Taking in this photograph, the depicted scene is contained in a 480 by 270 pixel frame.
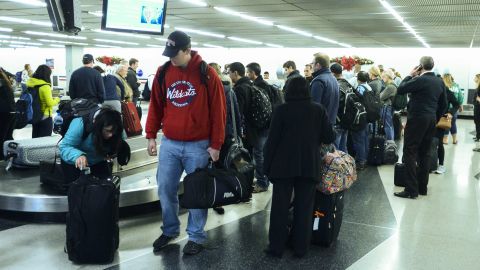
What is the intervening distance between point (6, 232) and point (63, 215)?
0.55 metres

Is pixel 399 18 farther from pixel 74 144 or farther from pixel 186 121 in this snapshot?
pixel 74 144

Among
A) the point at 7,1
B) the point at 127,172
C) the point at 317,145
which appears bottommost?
the point at 127,172

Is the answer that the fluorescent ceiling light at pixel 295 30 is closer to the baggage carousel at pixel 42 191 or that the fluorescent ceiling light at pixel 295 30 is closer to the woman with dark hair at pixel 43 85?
the woman with dark hair at pixel 43 85

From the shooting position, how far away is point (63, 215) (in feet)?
15.4

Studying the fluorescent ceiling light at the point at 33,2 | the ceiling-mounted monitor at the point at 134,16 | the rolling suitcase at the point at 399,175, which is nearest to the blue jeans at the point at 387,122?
the rolling suitcase at the point at 399,175

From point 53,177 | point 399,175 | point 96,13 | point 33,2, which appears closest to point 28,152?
point 53,177

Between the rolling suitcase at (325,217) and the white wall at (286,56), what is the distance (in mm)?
14249

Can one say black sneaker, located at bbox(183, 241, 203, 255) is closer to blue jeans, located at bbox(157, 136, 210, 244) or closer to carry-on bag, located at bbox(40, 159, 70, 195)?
blue jeans, located at bbox(157, 136, 210, 244)

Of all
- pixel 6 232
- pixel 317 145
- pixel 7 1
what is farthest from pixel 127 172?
pixel 7 1

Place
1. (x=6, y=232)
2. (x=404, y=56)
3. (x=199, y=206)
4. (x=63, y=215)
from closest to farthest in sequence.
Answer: (x=199, y=206)
(x=6, y=232)
(x=63, y=215)
(x=404, y=56)

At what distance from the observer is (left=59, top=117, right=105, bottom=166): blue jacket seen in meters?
3.47

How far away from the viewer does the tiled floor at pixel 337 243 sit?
3.62 metres

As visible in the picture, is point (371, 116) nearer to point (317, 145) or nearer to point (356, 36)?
point (317, 145)

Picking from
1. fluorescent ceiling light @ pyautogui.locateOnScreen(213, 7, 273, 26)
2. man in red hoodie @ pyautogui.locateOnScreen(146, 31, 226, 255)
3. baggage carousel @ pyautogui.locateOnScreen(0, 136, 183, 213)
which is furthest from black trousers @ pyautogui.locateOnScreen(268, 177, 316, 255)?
fluorescent ceiling light @ pyautogui.locateOnScreen(213, 7, 273, 26)
